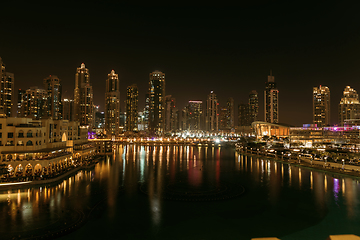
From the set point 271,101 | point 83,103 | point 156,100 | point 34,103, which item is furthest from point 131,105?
point 271,101

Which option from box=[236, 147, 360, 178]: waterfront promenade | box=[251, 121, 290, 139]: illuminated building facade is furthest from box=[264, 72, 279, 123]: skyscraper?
box=[236, 147, 360, 178]: waterfront promenade

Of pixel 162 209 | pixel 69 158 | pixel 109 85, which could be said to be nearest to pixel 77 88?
pixel 109 85

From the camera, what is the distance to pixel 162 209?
1523 cm

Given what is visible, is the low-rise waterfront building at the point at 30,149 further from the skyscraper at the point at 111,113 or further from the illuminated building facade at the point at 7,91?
the skyscraper at the point at 111,113

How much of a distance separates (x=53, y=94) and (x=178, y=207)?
307 ft


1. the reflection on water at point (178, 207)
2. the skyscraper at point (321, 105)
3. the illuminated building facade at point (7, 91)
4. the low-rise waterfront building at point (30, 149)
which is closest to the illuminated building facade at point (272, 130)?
the skyscraper at point (321, 105)

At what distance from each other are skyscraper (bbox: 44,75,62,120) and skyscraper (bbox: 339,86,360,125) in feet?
343

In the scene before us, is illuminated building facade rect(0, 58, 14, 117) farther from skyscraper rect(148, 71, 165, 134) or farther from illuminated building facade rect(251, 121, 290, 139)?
illuminated building facade rect(251, 121, 290, 139)

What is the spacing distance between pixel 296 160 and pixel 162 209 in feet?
89.0

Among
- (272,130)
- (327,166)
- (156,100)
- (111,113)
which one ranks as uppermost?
(156,100)

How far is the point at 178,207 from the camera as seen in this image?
15.6 metres

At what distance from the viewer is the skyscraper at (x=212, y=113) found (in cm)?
14862

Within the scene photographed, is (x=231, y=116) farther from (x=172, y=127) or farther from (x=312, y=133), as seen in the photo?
(x=312, y=133)

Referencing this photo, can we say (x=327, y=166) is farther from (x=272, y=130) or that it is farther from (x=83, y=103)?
(x=83, y=103)
